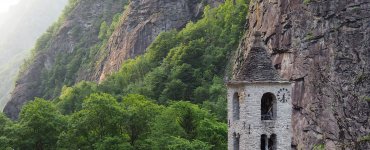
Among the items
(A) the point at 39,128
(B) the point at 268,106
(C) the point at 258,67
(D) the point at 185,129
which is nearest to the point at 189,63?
(D) the point at 185,129

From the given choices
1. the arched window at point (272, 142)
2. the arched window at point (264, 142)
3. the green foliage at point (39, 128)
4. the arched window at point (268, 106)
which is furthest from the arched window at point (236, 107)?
the green foliage at point (39, 128)

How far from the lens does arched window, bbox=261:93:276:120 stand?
26.9 metres

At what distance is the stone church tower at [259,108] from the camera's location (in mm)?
26250

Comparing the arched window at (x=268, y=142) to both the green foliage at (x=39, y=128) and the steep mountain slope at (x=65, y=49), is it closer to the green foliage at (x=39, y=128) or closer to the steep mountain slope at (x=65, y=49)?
the green foliage at (x=39, y=128)

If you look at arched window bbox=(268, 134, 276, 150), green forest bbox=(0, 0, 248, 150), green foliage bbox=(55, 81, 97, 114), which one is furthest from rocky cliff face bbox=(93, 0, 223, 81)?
arched window bbox=(268, 134, 276, 150)

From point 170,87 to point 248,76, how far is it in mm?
56700

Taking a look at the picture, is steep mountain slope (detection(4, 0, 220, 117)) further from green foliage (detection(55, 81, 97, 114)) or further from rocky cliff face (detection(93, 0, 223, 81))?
green foliage (detection(55, 81, 97, 114))

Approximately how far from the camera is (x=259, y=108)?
26375mm

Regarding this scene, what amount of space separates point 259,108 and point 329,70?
33.9 metres

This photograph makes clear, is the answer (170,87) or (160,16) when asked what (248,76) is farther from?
(160,16)

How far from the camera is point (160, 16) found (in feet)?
353

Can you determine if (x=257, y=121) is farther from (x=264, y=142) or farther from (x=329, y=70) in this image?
(x=329, y=70)

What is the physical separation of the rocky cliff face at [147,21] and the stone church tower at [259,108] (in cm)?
8060

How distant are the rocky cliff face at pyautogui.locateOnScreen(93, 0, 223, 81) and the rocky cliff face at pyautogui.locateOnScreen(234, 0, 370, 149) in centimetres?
4636
